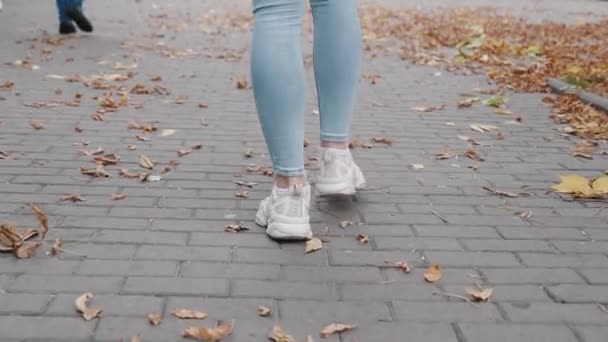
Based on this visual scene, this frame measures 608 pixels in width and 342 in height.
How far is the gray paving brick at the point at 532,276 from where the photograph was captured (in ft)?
7.53

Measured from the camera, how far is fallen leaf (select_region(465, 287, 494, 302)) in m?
2.15

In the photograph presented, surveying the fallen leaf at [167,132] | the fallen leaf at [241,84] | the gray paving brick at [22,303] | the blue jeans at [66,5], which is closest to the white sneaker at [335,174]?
the gray paving brick at [22,303]

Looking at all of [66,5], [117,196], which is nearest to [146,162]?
[117,196]

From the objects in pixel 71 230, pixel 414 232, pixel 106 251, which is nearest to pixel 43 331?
pixel 106 251

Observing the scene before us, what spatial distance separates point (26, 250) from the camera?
2396mm

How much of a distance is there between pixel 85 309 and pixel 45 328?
0.13 meters

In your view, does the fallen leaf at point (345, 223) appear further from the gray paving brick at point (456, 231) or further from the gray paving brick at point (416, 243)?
the gray paving brick at point (456, 231)

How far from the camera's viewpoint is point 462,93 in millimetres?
5988

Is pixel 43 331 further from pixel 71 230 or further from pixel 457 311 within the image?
pixel 457 311

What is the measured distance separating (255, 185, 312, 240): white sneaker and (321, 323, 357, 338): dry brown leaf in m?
0.62

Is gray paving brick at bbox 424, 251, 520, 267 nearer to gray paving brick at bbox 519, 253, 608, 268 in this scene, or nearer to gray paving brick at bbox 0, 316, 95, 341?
gray paving brick at bbox 519, 253, 608, 268

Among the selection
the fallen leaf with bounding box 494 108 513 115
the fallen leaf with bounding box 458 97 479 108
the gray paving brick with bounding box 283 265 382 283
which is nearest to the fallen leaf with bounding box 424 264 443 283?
the gray paving brick with bounding box 283 265 382 283

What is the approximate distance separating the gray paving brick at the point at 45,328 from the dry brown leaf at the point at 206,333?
0.89ft

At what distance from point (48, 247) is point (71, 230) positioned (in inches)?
6.9
